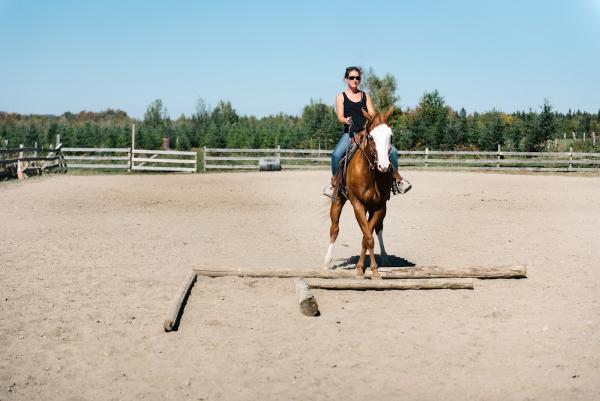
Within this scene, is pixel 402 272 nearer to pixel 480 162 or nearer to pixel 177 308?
pixel 177 308

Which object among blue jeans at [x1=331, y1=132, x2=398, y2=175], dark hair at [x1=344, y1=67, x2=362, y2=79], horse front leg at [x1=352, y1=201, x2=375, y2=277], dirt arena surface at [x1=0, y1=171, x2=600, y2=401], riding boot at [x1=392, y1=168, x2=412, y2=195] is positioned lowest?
dirt arena surface at [x1=0, y1=171, x2=600, y2=401]

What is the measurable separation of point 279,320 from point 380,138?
7.95 feet

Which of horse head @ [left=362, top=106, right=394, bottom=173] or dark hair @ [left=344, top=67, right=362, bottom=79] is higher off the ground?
dark hair @ [left=344, top=67, right=362, bottom=79]

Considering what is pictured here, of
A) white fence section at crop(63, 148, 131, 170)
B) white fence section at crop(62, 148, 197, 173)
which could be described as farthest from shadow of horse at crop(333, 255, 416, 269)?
white fence section at crop(63, 148, 131, 170)

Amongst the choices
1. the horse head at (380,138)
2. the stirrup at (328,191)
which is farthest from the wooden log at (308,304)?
the stirrup at (328,191)

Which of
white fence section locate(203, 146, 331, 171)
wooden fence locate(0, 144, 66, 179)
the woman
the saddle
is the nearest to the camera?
the saddle

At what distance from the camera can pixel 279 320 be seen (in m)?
6.48

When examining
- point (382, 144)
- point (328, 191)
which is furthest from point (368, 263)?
point (382, 144)

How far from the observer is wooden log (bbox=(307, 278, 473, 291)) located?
293 inches

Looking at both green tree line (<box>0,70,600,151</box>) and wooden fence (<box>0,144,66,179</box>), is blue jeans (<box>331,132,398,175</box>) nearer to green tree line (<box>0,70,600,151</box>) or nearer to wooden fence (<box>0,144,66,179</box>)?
wooden fence (<box>0,144,66,179</box>)

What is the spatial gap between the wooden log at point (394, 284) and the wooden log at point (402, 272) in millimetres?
305

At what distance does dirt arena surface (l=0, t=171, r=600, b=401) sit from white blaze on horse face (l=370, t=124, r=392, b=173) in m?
1.64

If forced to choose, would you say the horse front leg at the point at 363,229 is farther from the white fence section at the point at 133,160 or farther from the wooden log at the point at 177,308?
the white fence section at the point at 133,160

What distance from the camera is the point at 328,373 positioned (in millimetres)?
5098
